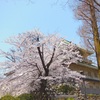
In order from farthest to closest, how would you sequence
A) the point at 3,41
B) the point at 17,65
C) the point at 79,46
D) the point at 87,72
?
the point at 87,72 < the point at 79,46 < the point at 3,41 < the point at 17,65

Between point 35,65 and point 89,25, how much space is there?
426 cm

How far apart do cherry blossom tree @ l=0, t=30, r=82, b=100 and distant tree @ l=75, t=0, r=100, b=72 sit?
1.70 metres

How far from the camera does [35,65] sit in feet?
36.4

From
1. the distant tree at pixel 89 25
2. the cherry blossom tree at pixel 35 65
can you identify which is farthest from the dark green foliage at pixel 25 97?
the distant tree at pixel 89 25

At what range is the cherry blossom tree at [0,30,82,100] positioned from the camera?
11070mm

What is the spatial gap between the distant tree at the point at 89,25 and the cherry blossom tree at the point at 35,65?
170 centimetres

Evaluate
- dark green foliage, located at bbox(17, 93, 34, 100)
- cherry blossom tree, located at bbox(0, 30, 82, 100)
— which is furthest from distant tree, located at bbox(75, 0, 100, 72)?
dark green foliage, located at bbox(17, 93, 34, 100)

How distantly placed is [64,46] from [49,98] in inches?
107

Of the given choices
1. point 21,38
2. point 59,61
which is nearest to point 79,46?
point 59,61

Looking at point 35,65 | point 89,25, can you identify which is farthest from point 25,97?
point 89,25

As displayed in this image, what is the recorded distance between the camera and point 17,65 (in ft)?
36.6

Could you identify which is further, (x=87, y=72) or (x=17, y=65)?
(x=87, y=72)

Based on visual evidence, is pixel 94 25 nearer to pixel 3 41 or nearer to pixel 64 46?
pixel 64 46

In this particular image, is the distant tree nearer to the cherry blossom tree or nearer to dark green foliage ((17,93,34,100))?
the cherry blossom tree
